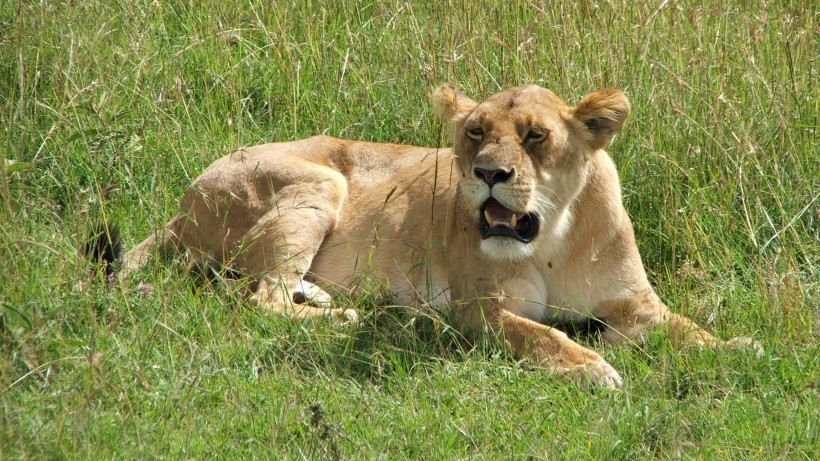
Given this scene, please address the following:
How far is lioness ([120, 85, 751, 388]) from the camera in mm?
4062

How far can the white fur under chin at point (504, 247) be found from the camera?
407 cm

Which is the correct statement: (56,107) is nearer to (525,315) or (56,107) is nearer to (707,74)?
(525,315)

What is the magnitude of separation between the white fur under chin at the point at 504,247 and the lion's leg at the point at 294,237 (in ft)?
3.02

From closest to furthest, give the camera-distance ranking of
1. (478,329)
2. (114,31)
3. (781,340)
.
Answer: (781,340), (478,329), (114,31)

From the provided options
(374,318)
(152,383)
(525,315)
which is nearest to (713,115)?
(525,315)

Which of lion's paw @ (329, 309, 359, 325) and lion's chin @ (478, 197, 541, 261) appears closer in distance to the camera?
lion's chin @ (478, 197, 541, 261)

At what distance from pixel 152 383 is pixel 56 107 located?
236 centimetres

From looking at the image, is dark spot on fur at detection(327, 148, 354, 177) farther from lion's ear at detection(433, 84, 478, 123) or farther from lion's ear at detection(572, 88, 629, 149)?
lion's ear at detection(572, 88, 629, 149)

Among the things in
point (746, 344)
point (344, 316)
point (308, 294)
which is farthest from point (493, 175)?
point (308, 294)

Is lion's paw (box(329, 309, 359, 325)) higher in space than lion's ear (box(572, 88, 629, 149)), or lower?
lower

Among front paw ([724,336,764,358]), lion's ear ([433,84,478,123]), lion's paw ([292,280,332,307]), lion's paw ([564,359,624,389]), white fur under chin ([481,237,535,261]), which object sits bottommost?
lion's paw ([292,280,332,307])

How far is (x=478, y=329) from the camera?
13.8 ft

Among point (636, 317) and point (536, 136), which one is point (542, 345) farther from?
point (536, 136)

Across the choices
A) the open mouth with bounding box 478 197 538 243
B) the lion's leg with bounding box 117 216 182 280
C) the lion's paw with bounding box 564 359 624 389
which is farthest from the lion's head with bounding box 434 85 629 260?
the lion's leg with bounding box 117 216 182 280
